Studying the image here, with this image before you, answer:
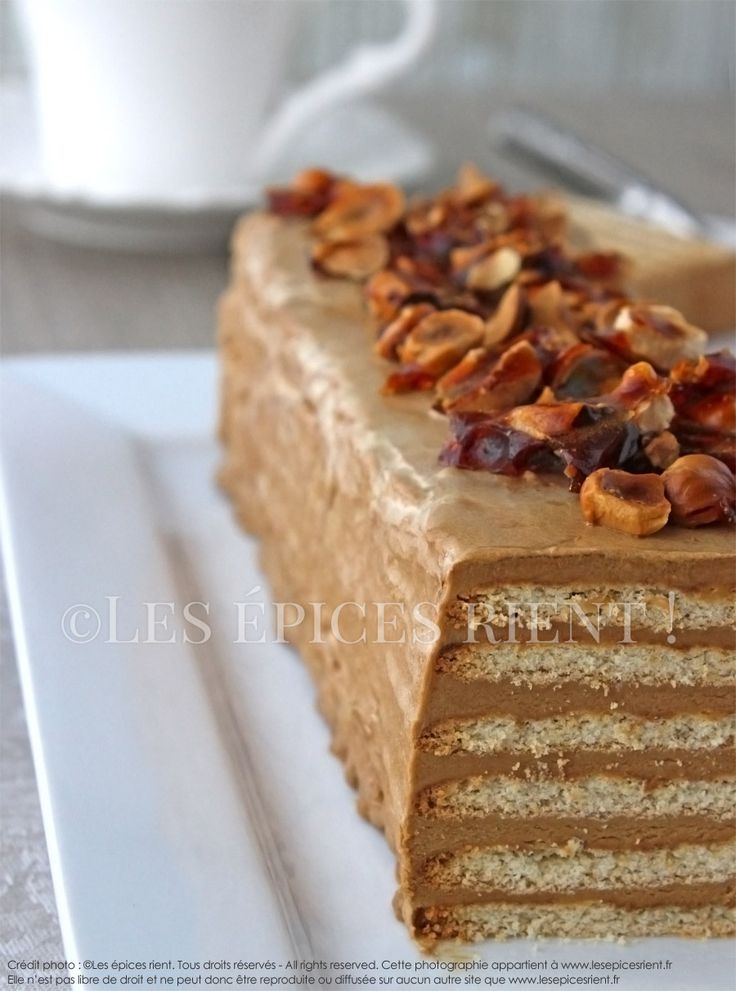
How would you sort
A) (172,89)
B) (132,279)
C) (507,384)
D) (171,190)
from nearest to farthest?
(507,384) < (172,89) < (171,190) < (132,279)

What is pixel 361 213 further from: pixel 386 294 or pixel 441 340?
pixel 441 340

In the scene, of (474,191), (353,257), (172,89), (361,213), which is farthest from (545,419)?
(172,89)

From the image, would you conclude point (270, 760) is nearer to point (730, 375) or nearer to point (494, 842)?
point (494, 842)

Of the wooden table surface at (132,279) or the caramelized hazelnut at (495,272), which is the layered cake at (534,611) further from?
the wooden table surface at (132,279)

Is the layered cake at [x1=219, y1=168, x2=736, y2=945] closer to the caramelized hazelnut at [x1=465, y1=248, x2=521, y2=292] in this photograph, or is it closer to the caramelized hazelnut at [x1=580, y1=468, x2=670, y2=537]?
the caramelized hazelnut at [x1=580, y1=468, x2=670, y2=537]

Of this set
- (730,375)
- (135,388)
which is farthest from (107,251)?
(730,375)

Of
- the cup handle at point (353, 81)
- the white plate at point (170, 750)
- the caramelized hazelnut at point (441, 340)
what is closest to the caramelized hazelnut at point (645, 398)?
the caramelized hazelnut at point (441, 340)
